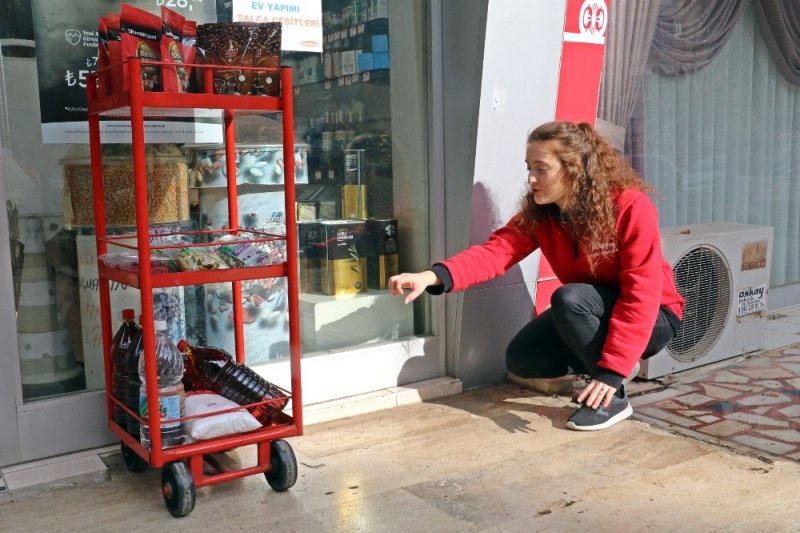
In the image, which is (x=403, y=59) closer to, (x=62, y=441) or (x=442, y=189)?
(x=442, y=189)

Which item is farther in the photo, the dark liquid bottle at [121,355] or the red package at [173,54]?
the dark liquid bottle at [121,355]

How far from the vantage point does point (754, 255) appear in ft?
14.1

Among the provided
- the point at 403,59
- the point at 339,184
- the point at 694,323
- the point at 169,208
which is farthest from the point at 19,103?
the point at 694,323

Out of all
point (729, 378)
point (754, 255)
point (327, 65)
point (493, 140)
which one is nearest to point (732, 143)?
point (754, 255)

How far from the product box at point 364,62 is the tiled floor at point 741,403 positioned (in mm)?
1765

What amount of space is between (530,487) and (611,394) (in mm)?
536

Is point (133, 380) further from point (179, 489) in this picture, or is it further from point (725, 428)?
point (725, 428)

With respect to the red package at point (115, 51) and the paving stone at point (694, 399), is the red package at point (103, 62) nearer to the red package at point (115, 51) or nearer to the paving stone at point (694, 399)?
the red package at point (115, 51)

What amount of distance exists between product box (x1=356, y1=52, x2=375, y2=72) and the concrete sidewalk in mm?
1437

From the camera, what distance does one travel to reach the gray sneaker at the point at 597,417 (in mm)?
3324

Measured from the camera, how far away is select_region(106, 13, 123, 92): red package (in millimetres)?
A: 2516

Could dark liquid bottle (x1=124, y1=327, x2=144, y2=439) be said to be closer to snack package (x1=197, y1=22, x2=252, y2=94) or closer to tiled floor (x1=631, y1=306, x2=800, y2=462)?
snack package (x1=197, y1=22, x2=252, y2=94)

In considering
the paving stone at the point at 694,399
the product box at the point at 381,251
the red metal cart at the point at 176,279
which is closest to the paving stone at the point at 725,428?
the paving stone at the point at 694,399

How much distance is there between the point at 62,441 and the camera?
2.99 meters
